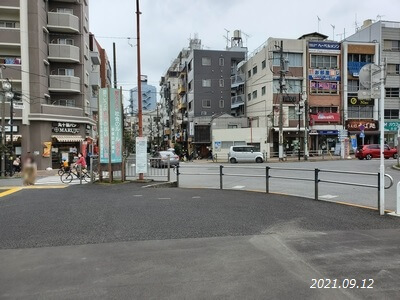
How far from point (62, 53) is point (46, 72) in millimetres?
2315

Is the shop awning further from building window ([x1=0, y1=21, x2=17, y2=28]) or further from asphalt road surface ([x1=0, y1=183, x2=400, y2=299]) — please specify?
asphalt road surface ([x1=0, y1=183, x2=400, y2=299])

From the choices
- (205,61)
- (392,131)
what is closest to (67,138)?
(205,61)

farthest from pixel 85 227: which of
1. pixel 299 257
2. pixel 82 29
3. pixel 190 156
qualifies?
pixel 190 156

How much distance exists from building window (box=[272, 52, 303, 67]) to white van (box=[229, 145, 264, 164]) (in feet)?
42.4

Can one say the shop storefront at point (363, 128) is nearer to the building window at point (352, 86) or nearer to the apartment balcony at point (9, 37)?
the building window at point (352, 86)

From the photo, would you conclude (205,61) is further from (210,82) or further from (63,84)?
(63,84)

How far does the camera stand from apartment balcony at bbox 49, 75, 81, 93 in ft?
103

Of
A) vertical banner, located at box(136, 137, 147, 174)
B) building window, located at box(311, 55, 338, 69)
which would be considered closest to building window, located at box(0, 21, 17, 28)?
vertical banner, located at box(136, 137, 147, 174)

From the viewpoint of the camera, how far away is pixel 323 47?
43000 millimetres

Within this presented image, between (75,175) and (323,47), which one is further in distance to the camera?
(323,47)

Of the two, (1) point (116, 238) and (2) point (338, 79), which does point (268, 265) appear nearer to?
(1) point (116, 238)

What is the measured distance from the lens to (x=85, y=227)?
6.64 meters

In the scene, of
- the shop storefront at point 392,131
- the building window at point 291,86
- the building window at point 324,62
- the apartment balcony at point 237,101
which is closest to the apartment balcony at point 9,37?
the building window at point 291,86

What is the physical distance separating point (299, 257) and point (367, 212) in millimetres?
3958
